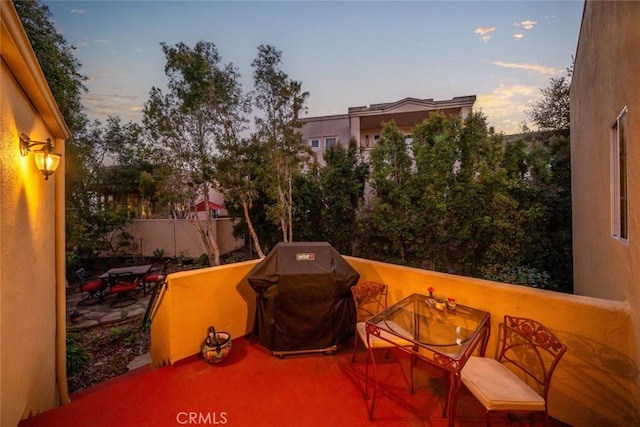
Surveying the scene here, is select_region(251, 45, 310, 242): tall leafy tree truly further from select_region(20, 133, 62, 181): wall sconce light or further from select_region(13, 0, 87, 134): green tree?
select_region(20, 133, 62, 181): wall sconce light

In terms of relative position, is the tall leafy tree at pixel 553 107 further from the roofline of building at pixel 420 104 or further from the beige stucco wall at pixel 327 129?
the beige stucco wall at pixel 327 129

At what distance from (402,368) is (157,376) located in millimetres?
2496

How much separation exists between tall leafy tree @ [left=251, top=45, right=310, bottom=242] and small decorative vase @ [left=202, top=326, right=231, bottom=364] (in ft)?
21.3

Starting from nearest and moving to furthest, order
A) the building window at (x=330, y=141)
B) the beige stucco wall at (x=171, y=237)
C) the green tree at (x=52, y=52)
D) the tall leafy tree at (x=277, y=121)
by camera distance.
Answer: the green tree at (x=52, y=52), the tall leafy tree at (x=277, y=121), the beige stucco wall at (x=171, y=237), the building window at (x=330, y=141)

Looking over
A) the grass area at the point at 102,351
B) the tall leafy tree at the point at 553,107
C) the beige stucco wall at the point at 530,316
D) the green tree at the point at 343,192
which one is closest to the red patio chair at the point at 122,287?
the grass area at the point at 102,351

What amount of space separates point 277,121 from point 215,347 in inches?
310

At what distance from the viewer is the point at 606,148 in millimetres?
2889

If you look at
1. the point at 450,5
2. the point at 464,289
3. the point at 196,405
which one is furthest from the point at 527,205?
the point at 196,405

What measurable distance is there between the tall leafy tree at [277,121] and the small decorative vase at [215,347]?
649cm

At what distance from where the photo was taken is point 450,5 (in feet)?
15.7

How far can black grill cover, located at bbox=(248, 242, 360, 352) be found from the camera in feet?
8.99

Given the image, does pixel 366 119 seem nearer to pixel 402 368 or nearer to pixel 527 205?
pixel 527 205

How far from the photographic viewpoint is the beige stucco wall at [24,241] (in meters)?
1.65

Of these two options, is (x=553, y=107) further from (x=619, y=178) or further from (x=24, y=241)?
(x=24, y=241)
